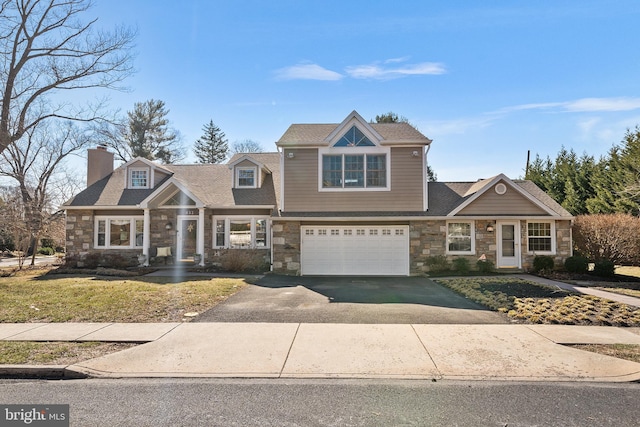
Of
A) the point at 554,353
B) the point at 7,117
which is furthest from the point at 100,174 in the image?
the point at 554,353

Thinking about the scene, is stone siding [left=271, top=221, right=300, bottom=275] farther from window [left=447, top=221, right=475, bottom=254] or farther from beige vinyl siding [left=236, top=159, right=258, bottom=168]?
window [left=447, top=221, right=475, bottom=254]

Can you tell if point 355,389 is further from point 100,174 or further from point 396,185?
point 100,174

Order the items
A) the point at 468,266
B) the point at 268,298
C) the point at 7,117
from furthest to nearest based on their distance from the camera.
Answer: the point at 7,117 < the point at 468,266 < the point at 268,298

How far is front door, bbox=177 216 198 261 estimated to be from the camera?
17562 mm

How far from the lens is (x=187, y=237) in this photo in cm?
1769

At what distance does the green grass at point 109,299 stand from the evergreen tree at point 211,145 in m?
36.6

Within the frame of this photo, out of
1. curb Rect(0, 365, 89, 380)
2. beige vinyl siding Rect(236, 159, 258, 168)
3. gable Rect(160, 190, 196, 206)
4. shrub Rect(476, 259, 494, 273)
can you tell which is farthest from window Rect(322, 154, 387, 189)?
curb Rect(0, 365, 89, 380)

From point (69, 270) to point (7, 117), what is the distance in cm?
1081

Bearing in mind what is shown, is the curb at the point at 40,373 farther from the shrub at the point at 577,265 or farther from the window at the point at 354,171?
the shrub at the point at 577,265

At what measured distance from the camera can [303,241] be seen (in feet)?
51.6

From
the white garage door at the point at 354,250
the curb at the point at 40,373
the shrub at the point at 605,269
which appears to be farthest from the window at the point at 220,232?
the shrub at the point at 605,269

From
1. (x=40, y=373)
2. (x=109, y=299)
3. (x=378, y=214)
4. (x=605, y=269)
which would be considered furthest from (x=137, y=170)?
(x=605, y=269)

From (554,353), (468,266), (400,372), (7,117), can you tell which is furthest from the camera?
(7,117)

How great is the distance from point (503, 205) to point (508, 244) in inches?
70.4
